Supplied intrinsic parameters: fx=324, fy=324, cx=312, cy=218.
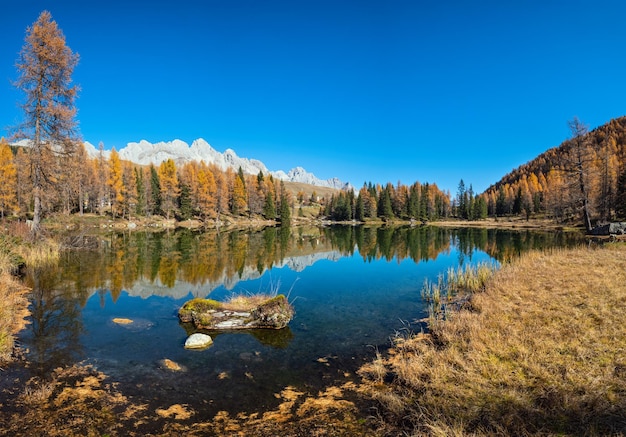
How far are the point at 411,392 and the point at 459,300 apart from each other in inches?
429

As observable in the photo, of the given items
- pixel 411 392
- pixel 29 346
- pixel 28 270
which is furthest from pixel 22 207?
pixel 411 392

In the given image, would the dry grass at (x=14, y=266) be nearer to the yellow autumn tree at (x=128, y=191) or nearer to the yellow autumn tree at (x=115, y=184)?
the yellow autumn tree at (x=115, y=184)

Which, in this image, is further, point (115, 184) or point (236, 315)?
point (115, 184)

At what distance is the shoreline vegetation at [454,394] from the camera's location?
5.90 metres

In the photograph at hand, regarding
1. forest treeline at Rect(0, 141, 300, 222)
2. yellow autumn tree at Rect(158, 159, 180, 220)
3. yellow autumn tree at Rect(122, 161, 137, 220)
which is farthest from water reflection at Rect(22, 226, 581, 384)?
yellow autumn tree at Rect(158, 159, 180, 220)

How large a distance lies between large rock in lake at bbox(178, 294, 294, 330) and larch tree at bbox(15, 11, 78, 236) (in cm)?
2022

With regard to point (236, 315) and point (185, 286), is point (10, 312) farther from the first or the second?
point (185, 286)

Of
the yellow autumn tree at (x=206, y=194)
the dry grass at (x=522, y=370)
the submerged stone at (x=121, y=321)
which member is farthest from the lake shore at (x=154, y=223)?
the dry grass at (x=522, y=370)

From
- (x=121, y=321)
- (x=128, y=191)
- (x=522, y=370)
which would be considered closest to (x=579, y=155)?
(x=522, y=370)

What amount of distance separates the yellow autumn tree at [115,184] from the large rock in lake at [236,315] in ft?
269

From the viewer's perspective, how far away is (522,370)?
7551 millimetres

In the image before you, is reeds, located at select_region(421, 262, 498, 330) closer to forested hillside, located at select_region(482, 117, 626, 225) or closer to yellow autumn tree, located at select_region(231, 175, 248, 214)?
forested hillside, located at select_region(482, 117, 626, 225)

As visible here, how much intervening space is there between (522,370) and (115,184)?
94.1 meters

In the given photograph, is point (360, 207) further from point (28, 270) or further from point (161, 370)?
point (161, 370)
